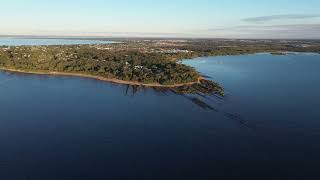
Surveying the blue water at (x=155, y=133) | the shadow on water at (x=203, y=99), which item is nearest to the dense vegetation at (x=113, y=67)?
the shadow on water at (x=203, y=99)

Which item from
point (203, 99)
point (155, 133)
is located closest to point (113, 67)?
point (203, 99)

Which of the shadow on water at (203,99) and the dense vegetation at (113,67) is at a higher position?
the dense vegetation at (113,67)

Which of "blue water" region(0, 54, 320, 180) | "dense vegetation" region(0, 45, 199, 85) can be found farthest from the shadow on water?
"dense vegetation" region(0, 45, 199, 85)

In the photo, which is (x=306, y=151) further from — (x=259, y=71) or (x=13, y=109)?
(x=259, y=71)

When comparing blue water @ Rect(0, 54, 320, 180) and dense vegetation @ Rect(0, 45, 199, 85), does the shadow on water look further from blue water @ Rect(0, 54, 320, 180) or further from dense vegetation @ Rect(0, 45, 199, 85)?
dense vegetation @ Rect(0, 45, 199, 85)

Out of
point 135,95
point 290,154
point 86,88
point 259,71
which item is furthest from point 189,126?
point 259,71

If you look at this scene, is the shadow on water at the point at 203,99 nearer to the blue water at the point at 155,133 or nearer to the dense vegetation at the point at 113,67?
the blue water at the point at 155,133

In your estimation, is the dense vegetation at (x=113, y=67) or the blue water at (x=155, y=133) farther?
the dense vegetation at (x=113, y=67)

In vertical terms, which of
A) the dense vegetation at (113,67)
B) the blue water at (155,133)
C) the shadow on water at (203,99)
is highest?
the dense vegetation at (113,67)
